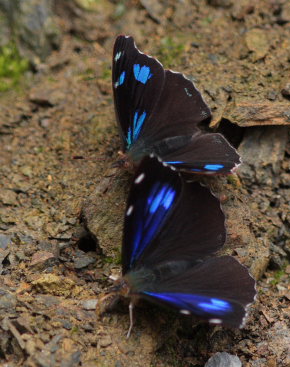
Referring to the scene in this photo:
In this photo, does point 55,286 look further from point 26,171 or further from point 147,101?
point 147,101

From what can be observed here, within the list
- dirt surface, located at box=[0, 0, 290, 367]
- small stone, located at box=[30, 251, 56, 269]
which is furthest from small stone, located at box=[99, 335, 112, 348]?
small stone, located at box=[30, 251, 56, 269]

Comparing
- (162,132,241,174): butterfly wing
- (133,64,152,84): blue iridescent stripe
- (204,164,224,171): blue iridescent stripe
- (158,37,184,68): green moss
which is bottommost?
(204,164,224,171): blue iridescent stripe

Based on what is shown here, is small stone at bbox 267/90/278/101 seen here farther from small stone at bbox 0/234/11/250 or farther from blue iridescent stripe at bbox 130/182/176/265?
small stone at bbox 0/234/11/250

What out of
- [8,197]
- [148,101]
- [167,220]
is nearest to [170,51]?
[148,101]

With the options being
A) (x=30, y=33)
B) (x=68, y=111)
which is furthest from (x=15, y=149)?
(x=30, y=33)

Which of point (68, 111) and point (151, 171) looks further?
point (68, 111)

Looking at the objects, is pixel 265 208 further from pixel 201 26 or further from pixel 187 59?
pixel 201 26
